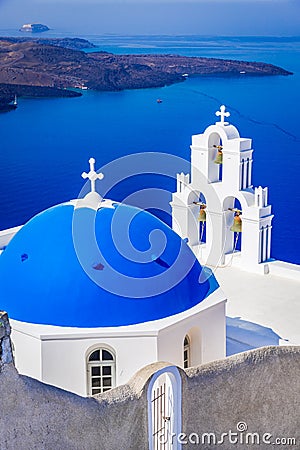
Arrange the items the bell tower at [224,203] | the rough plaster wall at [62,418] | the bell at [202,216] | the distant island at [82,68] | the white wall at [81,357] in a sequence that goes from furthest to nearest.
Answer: the distant island at [82,68], the bell at [202,216], the bell tower at [224,203], the white wall at [81,357], the rough plaster wall at [62,418]

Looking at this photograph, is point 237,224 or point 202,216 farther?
point 202,216

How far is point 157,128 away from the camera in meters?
30.6

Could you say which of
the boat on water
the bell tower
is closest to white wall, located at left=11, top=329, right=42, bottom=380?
the bell tower

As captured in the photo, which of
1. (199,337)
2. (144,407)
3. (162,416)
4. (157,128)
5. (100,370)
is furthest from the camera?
(157,128)

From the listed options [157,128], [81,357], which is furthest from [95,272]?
[157,128]

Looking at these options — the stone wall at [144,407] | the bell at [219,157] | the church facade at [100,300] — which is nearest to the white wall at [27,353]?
the church facade at [100,300]

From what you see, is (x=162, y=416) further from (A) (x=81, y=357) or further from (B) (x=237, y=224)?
(B) (x=237, y=224)

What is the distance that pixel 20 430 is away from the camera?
5.88m

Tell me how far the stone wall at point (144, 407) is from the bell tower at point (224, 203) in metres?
3.72

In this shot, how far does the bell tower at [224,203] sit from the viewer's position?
1068cm

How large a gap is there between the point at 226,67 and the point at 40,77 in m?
9.28

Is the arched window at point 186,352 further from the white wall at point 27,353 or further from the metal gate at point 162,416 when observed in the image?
the white wall at point 27,353

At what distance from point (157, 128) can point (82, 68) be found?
4.80m

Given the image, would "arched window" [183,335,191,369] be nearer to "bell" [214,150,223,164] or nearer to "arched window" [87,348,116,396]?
"arched window" [87,348,116,396]
